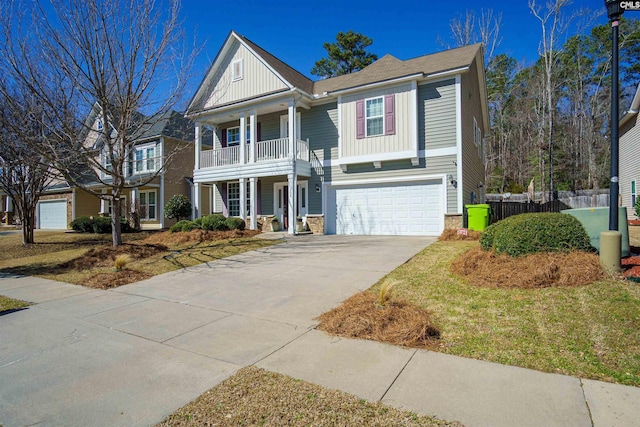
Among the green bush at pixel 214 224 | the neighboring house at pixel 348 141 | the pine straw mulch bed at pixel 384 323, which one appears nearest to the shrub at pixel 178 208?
the neighboring house at pixel 348 141

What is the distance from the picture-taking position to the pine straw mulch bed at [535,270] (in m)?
5.32

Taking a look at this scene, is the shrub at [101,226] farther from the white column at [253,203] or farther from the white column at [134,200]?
the white column at [253,203]

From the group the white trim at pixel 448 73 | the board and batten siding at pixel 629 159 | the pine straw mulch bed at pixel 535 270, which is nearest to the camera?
the pine straw mulch bed at pixel 535 270

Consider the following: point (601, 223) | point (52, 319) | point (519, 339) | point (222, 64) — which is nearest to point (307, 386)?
point (519, 339)

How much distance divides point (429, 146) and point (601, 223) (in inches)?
294

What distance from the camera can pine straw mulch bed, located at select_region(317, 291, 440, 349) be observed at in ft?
13.1

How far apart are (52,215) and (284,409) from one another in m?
33.2

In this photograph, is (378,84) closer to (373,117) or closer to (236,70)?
(373,117)

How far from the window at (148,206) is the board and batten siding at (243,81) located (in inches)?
382

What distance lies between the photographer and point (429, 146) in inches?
529

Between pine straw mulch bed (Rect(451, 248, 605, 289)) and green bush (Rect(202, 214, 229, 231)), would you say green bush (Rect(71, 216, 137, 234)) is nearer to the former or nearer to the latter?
green bush (Rect(202, 214, 229, 231))

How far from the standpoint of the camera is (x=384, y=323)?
14.2 feet

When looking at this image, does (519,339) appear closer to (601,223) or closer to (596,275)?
(596,275)

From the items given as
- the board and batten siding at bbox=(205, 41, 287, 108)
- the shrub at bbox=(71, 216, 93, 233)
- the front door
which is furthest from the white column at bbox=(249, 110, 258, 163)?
the shrub at bbox=(71, 216, 93, 233)
